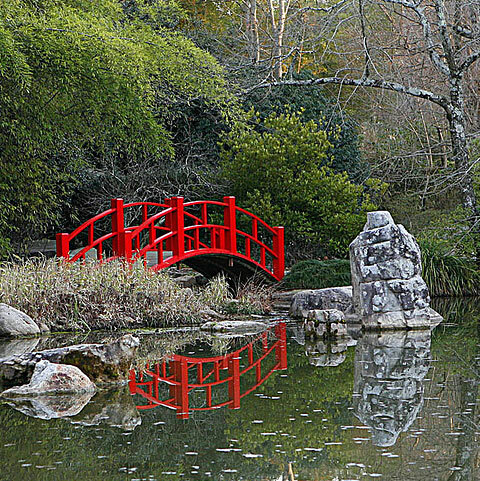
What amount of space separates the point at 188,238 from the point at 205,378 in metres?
7.42

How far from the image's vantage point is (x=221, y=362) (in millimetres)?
7707

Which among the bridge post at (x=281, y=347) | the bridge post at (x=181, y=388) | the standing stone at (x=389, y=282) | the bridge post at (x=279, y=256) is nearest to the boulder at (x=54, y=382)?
the bridge post at (x=181, y=388)

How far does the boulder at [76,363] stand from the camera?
6531 millimetres

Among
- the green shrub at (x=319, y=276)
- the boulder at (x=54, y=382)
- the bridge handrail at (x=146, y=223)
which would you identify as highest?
the bridge handrail at (x=146, y=223)

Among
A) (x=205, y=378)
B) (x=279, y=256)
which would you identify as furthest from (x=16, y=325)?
(x=279, y=256)

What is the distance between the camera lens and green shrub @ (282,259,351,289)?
14.0 meters

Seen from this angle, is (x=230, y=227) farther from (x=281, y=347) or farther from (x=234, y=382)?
(x=234, y=382)

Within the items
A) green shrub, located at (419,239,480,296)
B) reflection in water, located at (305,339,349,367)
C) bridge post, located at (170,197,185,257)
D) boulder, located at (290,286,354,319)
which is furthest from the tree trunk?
reflection in water, located at (305,339,349,367)

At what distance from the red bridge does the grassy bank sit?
0.57m

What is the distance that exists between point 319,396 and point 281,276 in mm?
9080

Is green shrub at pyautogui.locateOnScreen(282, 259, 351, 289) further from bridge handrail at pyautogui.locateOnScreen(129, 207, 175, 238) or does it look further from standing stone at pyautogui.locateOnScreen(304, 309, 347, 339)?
standing stone at pyautogui.locateOnScreen(304, 309, 347, 339)

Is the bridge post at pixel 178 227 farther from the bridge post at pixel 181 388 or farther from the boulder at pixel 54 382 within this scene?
the boulder at pixel 54 382

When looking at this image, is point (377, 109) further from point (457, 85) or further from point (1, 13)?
point (1, 13)

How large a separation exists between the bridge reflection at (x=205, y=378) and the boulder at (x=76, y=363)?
0.71 ft
